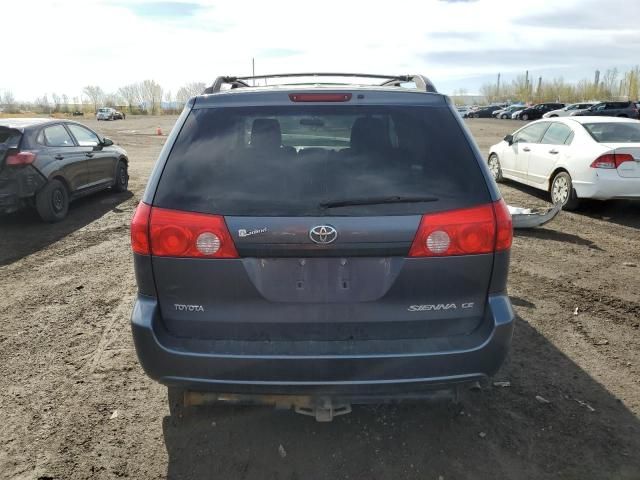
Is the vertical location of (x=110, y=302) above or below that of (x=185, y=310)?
below

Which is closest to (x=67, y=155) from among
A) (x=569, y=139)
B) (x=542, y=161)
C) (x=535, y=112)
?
(x=542, y=161)

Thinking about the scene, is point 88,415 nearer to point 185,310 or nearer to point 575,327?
point 185,310

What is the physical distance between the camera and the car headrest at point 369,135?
2443 millimetres

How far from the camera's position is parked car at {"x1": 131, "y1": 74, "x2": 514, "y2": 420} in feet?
7.43

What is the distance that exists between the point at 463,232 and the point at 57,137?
8.09m

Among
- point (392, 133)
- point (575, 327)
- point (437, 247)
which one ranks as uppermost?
point (392, 133)

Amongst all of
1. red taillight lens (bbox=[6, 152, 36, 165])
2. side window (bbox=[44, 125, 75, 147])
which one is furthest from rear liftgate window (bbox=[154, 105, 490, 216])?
side window (bbox=[44, 125, 75, 147])

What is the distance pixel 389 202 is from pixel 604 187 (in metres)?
6.91

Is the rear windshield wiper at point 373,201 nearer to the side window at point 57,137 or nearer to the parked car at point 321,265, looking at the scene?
the parked car at point 321,265

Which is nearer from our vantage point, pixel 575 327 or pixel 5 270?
pixel 575 327

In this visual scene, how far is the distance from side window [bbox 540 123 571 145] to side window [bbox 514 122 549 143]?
22 centimetres

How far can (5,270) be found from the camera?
585cm

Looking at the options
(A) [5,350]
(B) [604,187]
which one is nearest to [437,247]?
(A) [5,350]

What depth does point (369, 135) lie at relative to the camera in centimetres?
249
